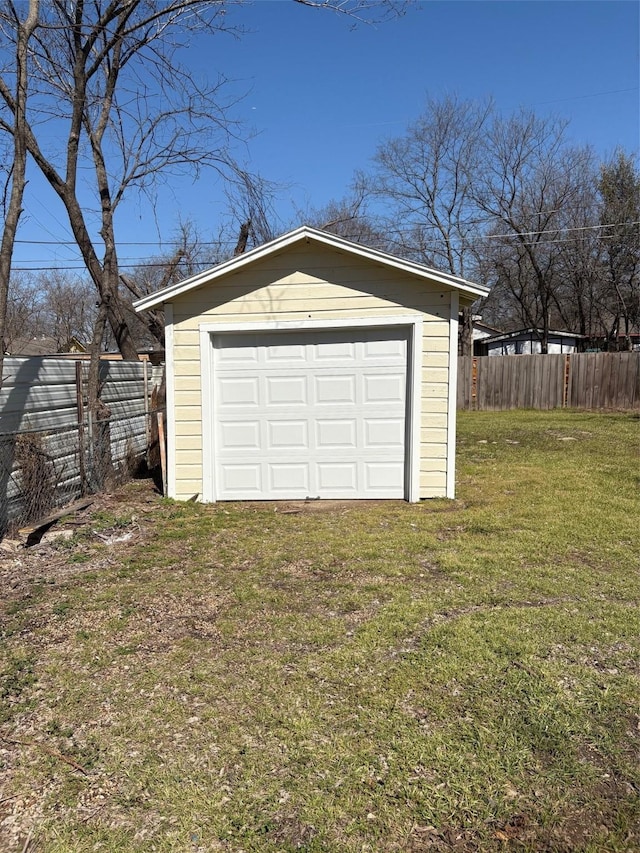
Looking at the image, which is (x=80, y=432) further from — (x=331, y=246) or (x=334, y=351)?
(x=331, y=246)

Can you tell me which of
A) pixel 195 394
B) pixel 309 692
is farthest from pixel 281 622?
pixel 195 394

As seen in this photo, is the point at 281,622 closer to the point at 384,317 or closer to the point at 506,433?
the point at 384,317

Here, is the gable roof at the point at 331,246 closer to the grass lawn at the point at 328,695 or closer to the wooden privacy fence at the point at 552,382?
the grass lawn at the point at 328,695

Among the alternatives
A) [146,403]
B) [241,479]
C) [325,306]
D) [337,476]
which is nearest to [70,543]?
[241,479]

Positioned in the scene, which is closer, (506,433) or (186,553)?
(186,553)

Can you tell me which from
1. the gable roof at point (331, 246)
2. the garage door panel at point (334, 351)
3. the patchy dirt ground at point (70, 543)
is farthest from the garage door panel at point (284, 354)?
the patchy dirt ground at point (70, 543)

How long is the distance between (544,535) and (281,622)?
2971mm

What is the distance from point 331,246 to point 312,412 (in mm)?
1996

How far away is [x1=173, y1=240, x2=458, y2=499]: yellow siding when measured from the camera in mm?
6480

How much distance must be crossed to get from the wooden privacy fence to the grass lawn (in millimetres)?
13500

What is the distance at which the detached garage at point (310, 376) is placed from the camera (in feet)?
21.3

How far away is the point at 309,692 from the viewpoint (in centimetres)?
277

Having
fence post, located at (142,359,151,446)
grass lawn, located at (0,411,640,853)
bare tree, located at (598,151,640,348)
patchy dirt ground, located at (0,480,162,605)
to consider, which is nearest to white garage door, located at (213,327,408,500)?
patchy dirt ground, located at (0,480,162,605)

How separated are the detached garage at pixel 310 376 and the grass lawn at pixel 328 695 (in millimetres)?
1578
